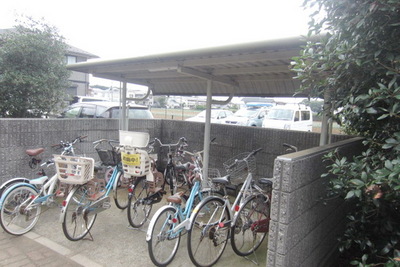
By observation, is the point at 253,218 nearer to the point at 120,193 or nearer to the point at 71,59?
the point at 120,193

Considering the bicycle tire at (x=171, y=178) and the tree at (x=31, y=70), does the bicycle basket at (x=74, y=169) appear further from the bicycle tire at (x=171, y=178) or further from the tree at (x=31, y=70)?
the tree at (x=31, y=70)

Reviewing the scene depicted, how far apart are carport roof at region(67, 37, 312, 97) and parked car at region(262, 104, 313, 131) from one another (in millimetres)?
7568

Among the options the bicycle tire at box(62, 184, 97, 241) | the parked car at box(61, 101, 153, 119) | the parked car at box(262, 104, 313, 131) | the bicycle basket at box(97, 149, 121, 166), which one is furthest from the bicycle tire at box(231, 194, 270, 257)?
the parked car at box(262, 104, 313, 131)

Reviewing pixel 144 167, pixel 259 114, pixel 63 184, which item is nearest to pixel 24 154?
pixel 63 184

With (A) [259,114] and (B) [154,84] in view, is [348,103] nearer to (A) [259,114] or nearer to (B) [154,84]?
(B) [154,84]

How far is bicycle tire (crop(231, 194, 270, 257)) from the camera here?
3.07 m

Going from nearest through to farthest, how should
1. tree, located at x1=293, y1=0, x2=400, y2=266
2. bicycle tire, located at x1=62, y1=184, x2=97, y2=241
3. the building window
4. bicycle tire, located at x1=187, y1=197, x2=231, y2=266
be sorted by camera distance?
tree, located at x1=293, y1=0, x2=400, y2=266 → bicycle tire, located at x1=187, y1=197, x2=231, y2=266 → bicycle tire, located at x1=62, y1=184, x2=97, y2=241 → the building window

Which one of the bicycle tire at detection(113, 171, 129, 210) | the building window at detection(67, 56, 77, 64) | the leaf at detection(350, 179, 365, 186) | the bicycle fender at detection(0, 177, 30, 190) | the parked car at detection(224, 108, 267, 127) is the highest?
the building window at detection(67, 56, 77, 64)

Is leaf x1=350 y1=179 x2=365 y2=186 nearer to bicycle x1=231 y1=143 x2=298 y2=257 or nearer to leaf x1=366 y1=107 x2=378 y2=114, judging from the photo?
leaf x1=366 y1=107 x2=378 y2=114

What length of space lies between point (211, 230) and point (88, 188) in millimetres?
1658

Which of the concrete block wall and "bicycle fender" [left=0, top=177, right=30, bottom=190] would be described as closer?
the concrete block wall

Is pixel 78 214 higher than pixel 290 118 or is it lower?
lower

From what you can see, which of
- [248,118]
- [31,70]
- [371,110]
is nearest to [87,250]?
[371,110]

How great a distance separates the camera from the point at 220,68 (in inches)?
171
